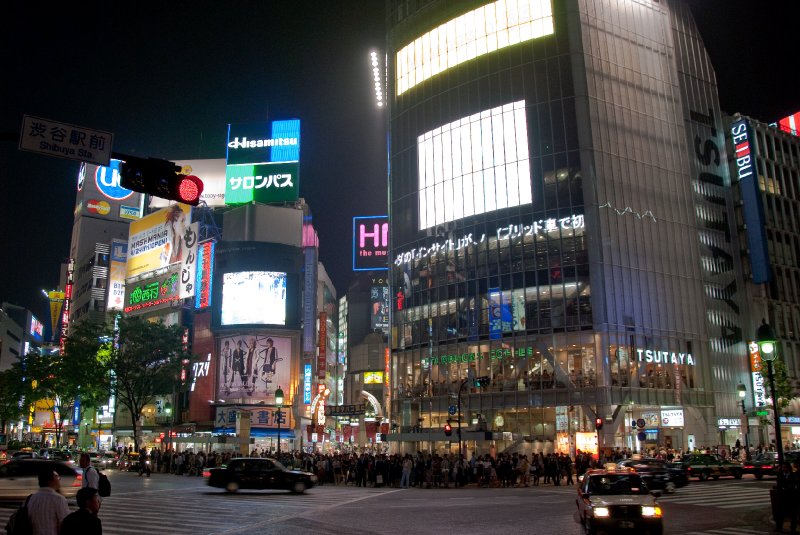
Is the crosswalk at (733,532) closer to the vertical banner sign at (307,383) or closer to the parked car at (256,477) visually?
the parked car at (256,477)

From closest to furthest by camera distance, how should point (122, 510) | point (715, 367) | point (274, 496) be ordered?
point (122, 510)
point (274, 496)
point (715, 367)

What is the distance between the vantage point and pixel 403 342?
69.2 metres

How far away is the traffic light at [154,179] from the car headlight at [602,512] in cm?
1052

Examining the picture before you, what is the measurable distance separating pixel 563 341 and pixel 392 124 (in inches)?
1234

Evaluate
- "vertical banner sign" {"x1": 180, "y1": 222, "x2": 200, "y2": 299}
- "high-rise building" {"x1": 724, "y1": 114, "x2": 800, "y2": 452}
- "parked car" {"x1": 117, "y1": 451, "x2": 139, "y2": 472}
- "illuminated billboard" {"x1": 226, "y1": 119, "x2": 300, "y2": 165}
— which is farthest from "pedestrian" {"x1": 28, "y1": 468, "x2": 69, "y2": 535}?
"illuminated billboard" {"x1": 226, "y1": 119, "x2": 300, "y2": 165}

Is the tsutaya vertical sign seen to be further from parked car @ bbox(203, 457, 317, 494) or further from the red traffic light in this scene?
the red traffic light

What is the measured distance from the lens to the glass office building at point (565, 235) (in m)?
57.0

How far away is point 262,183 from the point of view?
82.3 meters

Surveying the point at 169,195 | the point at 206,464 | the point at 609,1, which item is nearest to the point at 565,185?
the point at 609,1

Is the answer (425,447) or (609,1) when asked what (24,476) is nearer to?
(425,447)

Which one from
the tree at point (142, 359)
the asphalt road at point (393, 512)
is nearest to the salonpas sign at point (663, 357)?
the asphalt road at point (393, 512)

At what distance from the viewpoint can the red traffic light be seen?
34.1 feet

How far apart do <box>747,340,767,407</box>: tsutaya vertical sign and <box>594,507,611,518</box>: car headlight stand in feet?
174

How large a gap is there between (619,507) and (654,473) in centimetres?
1649
